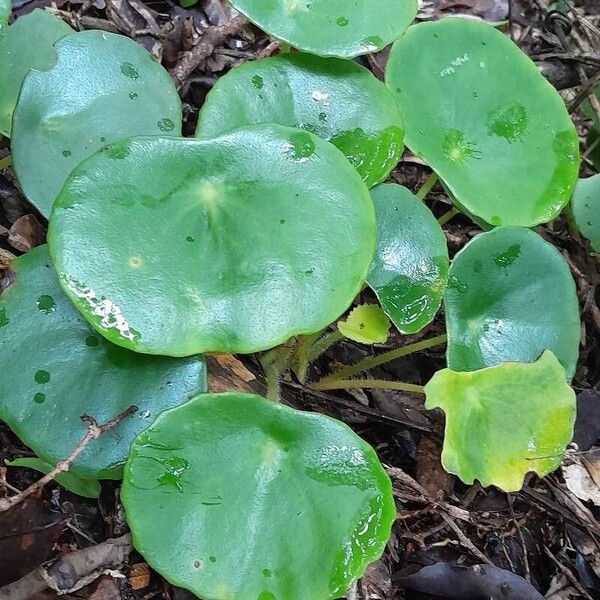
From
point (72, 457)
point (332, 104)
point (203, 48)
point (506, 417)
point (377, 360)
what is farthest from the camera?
point (203, 48)

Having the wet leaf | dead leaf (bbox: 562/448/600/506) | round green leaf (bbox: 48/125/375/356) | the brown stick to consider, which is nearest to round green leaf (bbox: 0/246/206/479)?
round green leaf (bbox: 48/125/375/356)

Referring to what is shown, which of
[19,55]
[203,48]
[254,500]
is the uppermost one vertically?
[19,55]

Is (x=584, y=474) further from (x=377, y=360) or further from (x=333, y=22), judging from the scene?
(x=333, y=22)

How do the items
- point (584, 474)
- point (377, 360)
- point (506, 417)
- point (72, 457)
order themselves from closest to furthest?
point (72, 457)
point (506, 417)
point (377, 360)
point (584, 474)

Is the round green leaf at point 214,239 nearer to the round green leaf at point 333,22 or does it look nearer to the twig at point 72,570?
the round green leaf at point 333,22

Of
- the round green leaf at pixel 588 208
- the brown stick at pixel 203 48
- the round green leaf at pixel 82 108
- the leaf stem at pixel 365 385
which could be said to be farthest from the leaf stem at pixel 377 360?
the brown stick at pixel 203 48

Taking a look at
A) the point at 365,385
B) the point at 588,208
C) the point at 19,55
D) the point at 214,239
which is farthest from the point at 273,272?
the point at 588,208

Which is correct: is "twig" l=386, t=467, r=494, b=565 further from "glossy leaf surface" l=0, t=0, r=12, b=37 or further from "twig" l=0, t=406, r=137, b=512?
"glossy leaf surface" l=0, t=0, r=12, b=37

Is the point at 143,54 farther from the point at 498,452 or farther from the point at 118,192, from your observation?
the point at 498,452
